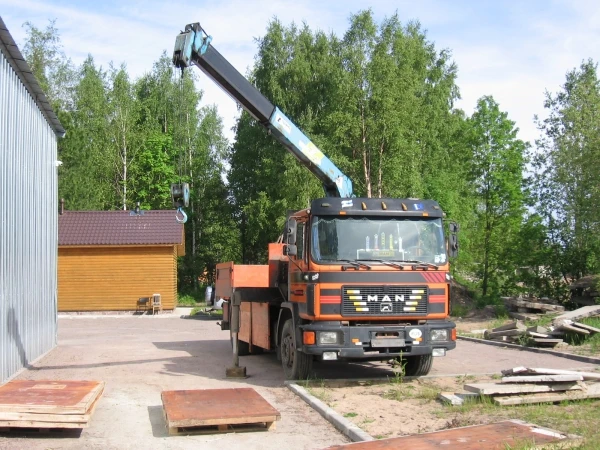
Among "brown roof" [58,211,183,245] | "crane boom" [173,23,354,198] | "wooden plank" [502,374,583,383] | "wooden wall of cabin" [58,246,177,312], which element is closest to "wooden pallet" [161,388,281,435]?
"wooden plank" [502,374,583,383]

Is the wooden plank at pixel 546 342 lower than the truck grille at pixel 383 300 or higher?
lower

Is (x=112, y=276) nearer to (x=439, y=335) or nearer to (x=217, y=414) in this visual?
(x=439, y=335)

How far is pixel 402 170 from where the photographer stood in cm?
3325

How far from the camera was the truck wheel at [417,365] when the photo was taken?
1148 cm

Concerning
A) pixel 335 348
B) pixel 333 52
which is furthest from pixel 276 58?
pixel 335 348

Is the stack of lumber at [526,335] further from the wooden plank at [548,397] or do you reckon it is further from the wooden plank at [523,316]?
the wooden plank at [548,397]

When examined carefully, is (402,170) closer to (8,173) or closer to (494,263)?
(494,263)

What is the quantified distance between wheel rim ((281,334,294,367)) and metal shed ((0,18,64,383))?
4.75 m

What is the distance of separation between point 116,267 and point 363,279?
75.1ft

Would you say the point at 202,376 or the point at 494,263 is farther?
the point at 494,263

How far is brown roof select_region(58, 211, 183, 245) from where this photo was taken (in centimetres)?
3097

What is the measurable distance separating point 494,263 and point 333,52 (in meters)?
15.1

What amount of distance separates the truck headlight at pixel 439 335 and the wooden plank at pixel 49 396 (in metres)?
5.05

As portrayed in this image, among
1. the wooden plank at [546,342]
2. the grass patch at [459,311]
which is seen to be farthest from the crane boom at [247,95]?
the grass patch at [459,311]
